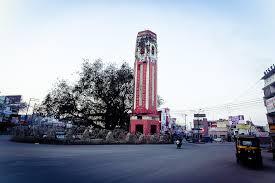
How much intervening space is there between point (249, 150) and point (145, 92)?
26.8m

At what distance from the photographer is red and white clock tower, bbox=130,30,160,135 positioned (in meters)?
39.7

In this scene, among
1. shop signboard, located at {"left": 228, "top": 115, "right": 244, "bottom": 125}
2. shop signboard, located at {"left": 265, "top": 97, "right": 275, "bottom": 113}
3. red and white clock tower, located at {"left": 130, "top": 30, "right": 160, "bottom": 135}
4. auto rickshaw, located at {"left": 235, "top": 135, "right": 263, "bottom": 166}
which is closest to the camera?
auto rickshaw, located at {"left": 235, "top": 135, "right": 263, "bottom": 166}

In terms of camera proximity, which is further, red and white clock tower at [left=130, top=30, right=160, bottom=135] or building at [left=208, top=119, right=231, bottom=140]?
building at [left=208, top=119, right=231, bottom=140]

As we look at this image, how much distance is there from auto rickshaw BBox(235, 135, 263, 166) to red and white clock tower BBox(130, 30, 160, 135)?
83.6 feet

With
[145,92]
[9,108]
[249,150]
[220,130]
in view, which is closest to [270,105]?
[145,92]

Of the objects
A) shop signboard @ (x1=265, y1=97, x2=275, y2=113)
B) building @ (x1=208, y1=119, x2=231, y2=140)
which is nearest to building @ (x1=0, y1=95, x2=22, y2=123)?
shop signboard @ (x1=265, y1=97, x2=275, y2=113)

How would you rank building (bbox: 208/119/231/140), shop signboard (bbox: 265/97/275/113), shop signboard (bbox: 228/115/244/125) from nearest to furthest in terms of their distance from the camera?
shop signboard (bbox: 265/97/275/113) → shop signboard (bbox: 228/115/244/125) → building (bbox: 208/119/231/140)

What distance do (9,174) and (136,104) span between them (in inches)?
1305

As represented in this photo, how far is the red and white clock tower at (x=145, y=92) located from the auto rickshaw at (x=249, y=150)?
25469mm

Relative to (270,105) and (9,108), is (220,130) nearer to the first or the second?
(270,105)

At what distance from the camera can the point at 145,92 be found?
131ft

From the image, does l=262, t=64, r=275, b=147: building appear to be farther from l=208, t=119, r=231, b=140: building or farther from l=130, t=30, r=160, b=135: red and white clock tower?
l=208, t=119, r=231, b=140: building

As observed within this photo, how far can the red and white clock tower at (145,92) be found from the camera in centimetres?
3972

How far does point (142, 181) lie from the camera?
699cm
